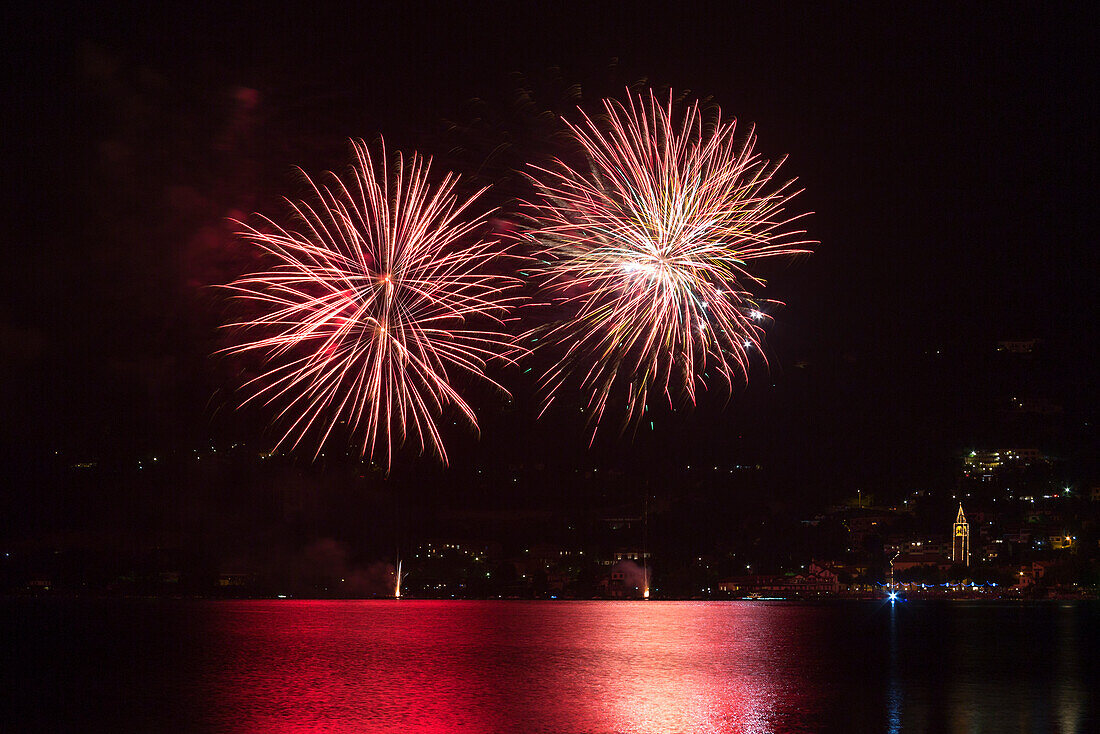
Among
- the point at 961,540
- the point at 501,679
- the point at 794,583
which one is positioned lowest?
the point at 794,583

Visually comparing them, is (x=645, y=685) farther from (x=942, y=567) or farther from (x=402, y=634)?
(x=942, y=567)

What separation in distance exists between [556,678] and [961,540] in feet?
475

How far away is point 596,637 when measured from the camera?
83.5 metres

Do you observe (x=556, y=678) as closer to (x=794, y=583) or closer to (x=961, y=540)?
(x=794, y=583)

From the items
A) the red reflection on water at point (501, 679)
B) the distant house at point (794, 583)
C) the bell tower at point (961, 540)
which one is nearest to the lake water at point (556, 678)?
the red reflection on water at point (501, 679)

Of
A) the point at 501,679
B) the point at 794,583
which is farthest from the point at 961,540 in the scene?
the point at 501,679

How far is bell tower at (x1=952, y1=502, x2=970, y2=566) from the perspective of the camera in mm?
174875

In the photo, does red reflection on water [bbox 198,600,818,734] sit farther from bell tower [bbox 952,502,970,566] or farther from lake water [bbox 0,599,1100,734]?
bell tower [bbox 952,502,970,566]

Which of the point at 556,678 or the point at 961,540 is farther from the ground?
the point at 961,540

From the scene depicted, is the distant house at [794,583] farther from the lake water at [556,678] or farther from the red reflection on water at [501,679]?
the red reflection on water at [501,679]

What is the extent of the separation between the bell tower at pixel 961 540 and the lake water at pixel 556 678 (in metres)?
69.9

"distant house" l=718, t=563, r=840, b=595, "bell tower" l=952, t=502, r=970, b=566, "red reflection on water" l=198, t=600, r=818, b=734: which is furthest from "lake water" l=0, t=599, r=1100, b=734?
"distant house" l=718, t=563, r=840, b=595

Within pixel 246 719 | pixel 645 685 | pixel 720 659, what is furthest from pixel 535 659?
pixel 246 719

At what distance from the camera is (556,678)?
49.0 m
